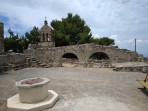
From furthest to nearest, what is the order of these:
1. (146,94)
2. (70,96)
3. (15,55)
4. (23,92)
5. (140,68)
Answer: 1. (15,55)
2. (140,68)
3. (146,94)
4. (70,96)
5. (23,92)

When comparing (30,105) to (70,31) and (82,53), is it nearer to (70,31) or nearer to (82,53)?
(82,53)

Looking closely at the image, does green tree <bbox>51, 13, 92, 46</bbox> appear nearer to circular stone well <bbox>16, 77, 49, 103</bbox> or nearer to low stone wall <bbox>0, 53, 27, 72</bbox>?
low stone wall <bbox>0, 53, 27, 72</bbox>

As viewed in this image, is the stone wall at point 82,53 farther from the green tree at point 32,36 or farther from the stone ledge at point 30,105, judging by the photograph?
the green tree at point 32,36

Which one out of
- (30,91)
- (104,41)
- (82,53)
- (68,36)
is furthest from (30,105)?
(104,41)

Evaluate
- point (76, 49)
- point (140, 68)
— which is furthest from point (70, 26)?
point (140, 68)

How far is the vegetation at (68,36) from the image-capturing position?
1119 inches

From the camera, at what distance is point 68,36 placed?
28219 mm

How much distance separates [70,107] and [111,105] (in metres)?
1.07

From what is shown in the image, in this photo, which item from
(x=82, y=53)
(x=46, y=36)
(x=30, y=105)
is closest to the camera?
(x=30, y=105)

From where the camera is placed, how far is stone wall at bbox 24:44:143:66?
16.9 m

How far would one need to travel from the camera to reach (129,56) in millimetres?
16781

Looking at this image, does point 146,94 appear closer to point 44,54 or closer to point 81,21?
point 44,54

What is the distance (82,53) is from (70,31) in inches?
490

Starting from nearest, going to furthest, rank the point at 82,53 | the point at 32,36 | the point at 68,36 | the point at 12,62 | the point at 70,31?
1. the point at 12,62
2. the point at 82,53
3. the point at 68,36
4. the point at 70,31
5. the point at 32,36
